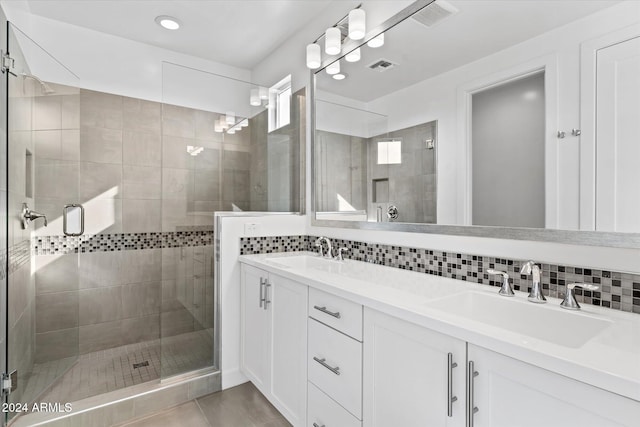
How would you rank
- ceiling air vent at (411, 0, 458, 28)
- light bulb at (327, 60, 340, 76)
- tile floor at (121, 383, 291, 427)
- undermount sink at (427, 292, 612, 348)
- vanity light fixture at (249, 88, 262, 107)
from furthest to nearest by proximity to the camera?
vanity light fixture at (249, 88, 262, 107)
light bulb at (327, 60, 340, 76)
tile floor at (121, 383, 291, 427)
ceiling air vent at (411, 0, 458, 28)
undermount sink at (427, 292, 612, 348)

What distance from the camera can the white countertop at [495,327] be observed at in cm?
68

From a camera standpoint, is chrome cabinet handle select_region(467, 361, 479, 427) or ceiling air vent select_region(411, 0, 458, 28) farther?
ceiling air vent select_region(411, 0, 458, 28)

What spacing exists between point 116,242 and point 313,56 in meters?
2.21

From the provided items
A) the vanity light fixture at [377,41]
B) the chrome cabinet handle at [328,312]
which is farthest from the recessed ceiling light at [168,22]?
the chrome cabinet handle at [328,312]

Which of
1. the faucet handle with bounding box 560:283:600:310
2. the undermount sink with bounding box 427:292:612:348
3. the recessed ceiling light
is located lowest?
the undermount sink with bounding box 427:292:612:348

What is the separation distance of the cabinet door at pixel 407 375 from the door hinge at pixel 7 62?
212cm

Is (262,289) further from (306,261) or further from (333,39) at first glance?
→ (333,39)

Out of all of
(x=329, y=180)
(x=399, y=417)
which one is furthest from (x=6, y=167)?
(x=399, y=417)

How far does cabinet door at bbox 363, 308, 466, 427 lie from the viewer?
0.94 meters

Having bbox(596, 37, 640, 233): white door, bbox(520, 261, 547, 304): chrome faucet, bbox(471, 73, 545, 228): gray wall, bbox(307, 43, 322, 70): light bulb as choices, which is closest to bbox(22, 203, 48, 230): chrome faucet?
bbox(307, 43, 322, 70): light bulb

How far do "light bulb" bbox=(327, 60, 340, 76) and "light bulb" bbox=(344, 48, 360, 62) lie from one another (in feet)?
0.30

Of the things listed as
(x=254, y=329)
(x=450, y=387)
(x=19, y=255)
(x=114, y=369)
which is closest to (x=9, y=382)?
(x=19, y=255)

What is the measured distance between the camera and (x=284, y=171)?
8.70ft

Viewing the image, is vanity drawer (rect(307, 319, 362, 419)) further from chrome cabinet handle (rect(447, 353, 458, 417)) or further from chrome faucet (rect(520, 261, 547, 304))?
chrome faucet (rect(520, 261, 547, 304))
